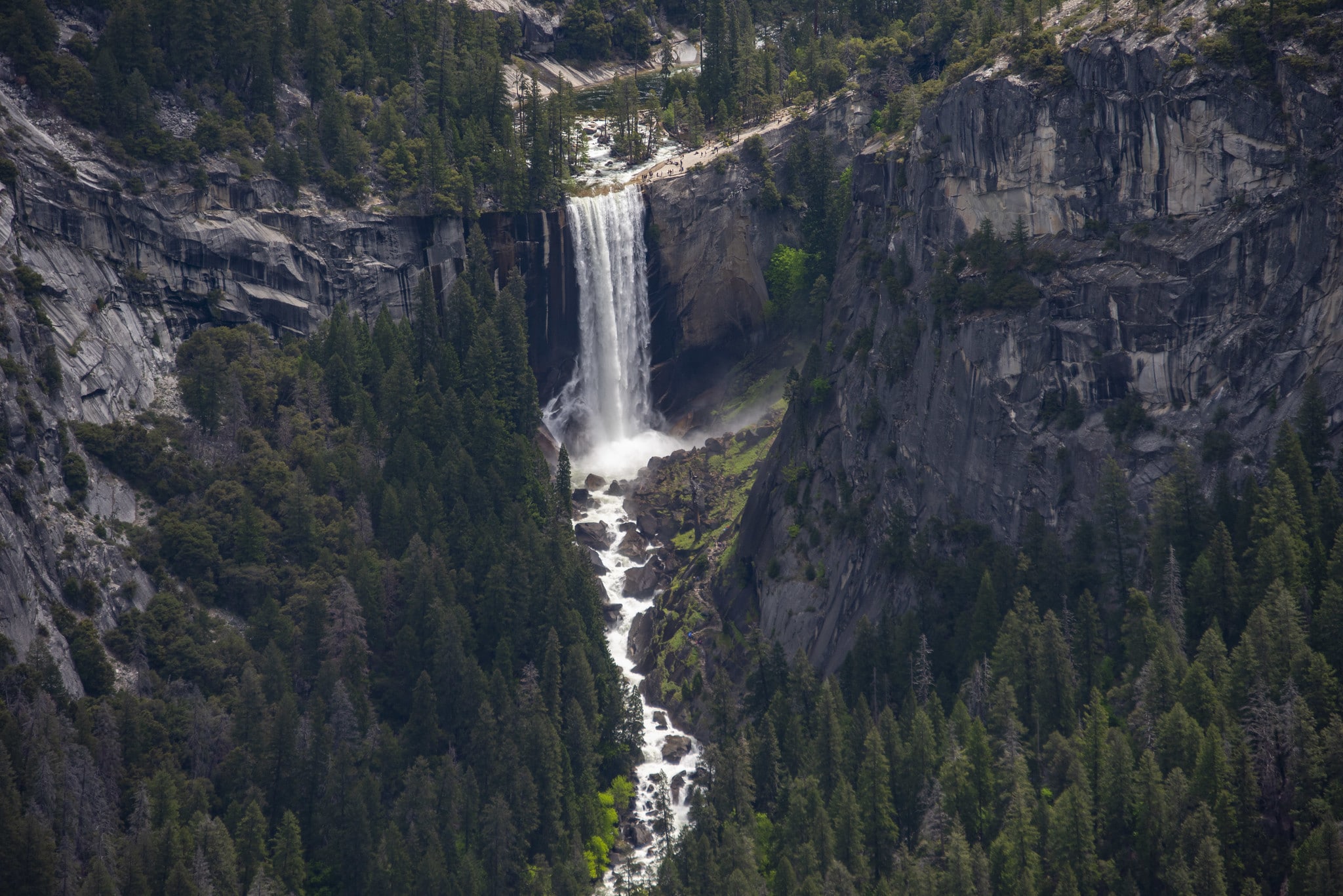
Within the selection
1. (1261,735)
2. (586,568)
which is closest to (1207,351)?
(1261,735)

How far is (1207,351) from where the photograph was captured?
135625mm

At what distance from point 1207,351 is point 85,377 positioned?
89.5 m

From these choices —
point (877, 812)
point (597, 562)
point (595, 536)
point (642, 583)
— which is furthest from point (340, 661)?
point (877, 812)

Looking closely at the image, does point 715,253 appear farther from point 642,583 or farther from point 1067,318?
point 1067,318

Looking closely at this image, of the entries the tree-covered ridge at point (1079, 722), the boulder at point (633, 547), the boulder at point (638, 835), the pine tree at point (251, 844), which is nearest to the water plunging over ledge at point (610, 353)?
the boulder at point (633, 547)

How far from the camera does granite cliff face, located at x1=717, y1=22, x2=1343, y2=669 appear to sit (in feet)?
436

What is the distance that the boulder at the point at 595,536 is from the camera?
177125 millimetres

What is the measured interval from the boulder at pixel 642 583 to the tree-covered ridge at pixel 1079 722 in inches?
958

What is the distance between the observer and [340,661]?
489 ft

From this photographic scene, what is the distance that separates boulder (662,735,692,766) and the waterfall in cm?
4746

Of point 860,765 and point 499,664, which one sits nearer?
point 860,765

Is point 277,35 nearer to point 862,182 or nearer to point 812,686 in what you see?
point 862,182

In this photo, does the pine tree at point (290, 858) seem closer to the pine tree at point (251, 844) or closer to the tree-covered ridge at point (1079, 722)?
the pine tree at point (251, 844)

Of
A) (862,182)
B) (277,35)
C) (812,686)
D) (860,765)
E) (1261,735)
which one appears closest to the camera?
(1261,735)
